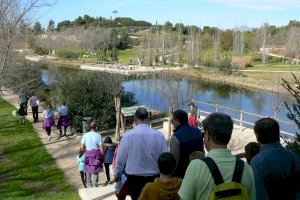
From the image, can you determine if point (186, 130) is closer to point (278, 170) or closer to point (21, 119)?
point (278, 170)

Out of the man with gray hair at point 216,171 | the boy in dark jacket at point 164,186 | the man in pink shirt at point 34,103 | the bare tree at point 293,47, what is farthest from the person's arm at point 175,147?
the bare tree at point 293,47

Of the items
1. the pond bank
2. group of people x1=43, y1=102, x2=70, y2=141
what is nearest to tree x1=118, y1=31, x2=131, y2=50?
the pond bank

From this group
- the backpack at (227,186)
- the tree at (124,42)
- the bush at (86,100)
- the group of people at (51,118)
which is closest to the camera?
the backpack at (227,186)

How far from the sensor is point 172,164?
3791mm

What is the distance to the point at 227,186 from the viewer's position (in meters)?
2.75

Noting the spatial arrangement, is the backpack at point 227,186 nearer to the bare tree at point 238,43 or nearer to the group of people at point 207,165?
the group of people at point 207,165

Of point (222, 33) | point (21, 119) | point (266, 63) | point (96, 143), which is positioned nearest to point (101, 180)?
point (96, 143)

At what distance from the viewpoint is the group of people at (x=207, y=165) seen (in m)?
2.75

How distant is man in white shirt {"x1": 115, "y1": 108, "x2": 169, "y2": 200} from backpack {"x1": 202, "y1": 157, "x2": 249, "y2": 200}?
2072mm

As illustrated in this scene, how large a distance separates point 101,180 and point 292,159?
8043 millimetres

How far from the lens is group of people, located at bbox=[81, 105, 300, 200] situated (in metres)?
2.75

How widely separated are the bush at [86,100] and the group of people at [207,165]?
14.8 meters

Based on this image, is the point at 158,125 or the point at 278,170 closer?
the point at 278,170

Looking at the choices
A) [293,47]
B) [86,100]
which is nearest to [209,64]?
[293,47]
